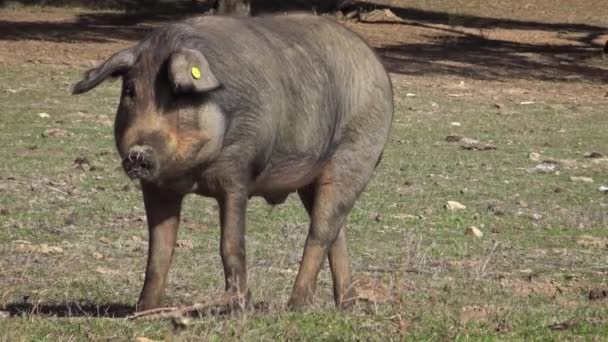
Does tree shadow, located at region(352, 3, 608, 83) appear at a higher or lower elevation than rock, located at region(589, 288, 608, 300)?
lower

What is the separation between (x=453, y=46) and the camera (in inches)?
1105

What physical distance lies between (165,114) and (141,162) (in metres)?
A: 0.27

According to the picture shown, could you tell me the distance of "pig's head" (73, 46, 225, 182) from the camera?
6766mm

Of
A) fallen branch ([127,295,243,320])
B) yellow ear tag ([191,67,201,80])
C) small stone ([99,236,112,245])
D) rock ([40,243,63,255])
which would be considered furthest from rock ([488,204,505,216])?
Result: yellow ear tag ([191,67,201,80])

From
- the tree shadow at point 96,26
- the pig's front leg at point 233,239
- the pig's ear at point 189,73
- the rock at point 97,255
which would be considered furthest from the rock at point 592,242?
the tree shadow at point 96,26

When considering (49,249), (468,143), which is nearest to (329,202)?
(49,249)

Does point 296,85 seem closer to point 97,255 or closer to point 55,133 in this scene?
point 97,255

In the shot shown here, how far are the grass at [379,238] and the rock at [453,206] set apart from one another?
8cm

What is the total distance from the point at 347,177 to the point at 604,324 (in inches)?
85.4

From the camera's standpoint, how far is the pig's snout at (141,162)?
22.0ft

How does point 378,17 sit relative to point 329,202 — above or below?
below

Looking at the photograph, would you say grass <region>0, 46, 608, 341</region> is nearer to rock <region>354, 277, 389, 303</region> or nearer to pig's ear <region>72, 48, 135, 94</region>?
rock <region>354, 277, 389, 303</region>

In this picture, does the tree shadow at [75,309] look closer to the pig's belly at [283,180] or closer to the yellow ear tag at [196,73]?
the pig's belly at [283,180]

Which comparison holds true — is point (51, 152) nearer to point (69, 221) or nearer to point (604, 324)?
point (69, 221)
